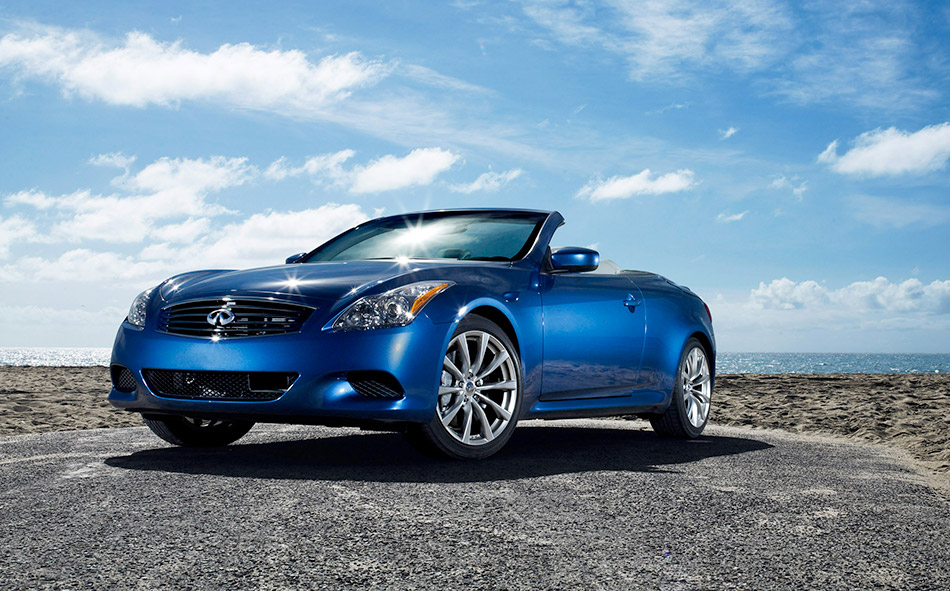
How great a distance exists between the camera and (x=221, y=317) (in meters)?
5.30

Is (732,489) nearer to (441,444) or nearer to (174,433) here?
(441,444)

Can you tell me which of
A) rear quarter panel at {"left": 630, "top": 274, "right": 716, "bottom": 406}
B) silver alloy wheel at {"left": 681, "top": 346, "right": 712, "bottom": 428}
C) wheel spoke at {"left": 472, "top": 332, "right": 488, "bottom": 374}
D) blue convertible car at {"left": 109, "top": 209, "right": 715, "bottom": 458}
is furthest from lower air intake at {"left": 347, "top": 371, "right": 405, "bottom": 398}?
silver alloy wheel at {"left": 681, "top": 346, "right": 712, "bottom": 428}

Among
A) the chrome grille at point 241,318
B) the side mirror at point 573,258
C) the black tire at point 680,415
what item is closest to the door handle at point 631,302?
the side mirror at point 573,258

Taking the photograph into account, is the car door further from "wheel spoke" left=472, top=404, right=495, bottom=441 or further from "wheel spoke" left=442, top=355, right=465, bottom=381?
"wheel spoke" left=442, top=355, right=465, bottom=381

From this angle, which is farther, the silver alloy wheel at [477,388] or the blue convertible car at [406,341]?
the silver alloy wheel at [477,388]

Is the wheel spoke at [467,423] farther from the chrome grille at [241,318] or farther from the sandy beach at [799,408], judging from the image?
the sandy beach at [799,408]

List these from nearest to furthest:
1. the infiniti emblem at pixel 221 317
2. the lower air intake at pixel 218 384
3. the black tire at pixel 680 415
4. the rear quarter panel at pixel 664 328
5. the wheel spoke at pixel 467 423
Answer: the lower air intake at pixel 218 384 < the infiniti emblem at pixel 221 317 < the wheel spoke at pixel 467 423 < the rear quarter panel at pixel 664 328 < the black tire at pixel 680 415

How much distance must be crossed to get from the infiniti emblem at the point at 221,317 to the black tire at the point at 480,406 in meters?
1.14

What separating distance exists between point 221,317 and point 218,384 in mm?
363

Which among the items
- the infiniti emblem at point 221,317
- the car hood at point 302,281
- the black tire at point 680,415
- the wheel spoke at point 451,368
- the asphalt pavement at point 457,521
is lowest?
the asphalt pavement at point 457,521

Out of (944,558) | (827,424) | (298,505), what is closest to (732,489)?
(944,558)

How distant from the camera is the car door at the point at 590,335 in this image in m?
6.04

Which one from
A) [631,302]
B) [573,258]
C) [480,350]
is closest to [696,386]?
[631,302]

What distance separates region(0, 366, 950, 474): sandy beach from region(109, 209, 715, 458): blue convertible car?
2.50 m
